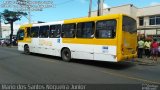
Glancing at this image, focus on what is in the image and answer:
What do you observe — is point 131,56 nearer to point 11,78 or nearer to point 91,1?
point 11,78

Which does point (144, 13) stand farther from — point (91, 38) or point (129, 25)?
point (91, 38)

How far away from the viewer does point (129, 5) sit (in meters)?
45.4

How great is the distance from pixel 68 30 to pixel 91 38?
2.49 meters

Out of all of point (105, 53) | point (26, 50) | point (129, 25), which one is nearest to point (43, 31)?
point (26, 50)

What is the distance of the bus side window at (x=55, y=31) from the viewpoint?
1847cm

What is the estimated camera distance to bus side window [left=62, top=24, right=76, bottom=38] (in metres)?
17.1

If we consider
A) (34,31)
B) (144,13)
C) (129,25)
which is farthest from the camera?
(144,13)

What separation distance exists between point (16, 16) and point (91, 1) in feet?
123

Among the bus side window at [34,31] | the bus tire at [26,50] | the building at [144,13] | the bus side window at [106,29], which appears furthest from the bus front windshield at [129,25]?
the building at [144,13]

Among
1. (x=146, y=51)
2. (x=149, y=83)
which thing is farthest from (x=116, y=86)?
(x=146, y=51)

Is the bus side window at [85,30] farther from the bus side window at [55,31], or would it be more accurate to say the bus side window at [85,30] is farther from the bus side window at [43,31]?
the bus side window at [43,31]

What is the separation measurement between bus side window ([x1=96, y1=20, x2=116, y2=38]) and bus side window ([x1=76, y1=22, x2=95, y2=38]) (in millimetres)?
492

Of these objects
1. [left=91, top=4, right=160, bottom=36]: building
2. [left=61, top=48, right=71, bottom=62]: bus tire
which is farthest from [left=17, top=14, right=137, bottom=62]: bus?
[left=91, top=4, right=160, bottom=36]: building

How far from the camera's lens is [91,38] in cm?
1564
